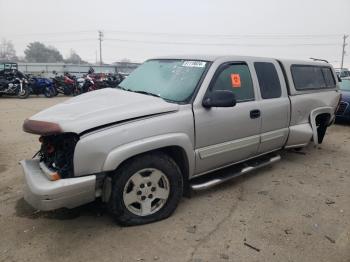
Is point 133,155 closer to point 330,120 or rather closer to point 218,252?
point 218,252

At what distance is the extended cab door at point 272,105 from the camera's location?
454 centimetres

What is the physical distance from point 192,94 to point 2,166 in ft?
10.9

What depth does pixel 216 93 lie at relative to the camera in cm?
362

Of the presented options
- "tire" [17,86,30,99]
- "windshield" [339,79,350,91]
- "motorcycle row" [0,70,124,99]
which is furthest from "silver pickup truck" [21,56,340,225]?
"tire" [17,86,30,99]

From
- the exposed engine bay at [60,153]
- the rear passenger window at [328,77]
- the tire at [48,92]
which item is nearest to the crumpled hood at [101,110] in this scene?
the exposed engine bay at [60,153]

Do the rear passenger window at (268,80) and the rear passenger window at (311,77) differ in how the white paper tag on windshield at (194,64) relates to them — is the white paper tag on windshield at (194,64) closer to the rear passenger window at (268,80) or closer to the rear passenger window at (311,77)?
the rear passenger window at (268,80)

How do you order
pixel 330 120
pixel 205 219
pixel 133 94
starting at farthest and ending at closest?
1. pixel 330 120
2. pixel 133 94
3. pixel 205 219

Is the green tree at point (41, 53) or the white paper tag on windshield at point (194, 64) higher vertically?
the green tree at point (41, 53)

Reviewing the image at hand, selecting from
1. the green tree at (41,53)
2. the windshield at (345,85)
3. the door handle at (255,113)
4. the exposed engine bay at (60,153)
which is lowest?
the exposed engine bay at (60,153)

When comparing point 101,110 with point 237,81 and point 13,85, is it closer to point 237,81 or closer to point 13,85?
point 237,81

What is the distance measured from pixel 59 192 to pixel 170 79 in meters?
1.86

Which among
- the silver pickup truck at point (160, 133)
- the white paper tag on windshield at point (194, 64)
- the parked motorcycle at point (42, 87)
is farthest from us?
the parked motorcycle at point (42, 87)

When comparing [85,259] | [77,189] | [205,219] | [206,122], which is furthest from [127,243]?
[206,122]

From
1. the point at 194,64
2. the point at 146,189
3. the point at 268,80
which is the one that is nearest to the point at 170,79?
the point at 194,64
